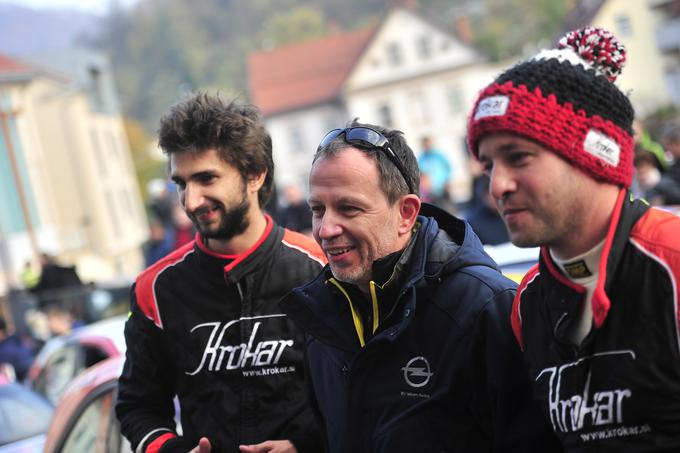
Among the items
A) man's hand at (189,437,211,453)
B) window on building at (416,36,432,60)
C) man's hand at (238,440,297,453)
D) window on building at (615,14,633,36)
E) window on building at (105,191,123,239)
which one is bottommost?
man's hand at (238,440,297,453)

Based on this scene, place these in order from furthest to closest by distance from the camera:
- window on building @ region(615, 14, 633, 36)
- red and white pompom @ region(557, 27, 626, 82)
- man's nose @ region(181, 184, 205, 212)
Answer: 1. window on building @ region(615, 14, 633, 36)
2. man's nose @ region(181, 184, 205, 212)
3. red and white pompom @ region(557, 27, 626, 82)

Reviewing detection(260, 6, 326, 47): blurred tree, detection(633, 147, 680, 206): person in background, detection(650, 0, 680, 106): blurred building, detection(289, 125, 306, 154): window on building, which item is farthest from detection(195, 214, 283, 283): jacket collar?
detection(260, 6, 326, 47): blurred tree

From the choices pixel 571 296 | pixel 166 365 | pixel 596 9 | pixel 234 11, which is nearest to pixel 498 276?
pixel 571 296

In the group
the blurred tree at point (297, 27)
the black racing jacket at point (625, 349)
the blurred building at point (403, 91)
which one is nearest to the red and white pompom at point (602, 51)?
the black racing jacket at point (625, 349)

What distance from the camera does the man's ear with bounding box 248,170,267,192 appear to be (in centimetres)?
417

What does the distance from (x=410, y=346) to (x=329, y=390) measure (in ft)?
1.29

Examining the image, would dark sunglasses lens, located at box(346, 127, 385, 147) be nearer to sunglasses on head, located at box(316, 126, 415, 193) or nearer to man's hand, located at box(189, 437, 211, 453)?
sunglasses on head, located at box(316, 126, 415, 193)

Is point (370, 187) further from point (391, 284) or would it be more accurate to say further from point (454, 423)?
point (454, 423)

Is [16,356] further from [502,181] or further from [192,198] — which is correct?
[502,181]

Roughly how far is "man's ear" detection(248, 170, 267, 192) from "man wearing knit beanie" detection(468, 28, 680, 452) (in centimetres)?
163

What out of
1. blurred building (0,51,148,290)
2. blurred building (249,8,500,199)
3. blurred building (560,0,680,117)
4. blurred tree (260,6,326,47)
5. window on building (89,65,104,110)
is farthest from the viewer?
blurred tree (260,6,326,47)

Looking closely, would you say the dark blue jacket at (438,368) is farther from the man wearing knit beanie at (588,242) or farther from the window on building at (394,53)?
the window on building at (394,53)

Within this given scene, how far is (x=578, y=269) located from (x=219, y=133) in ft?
6.26

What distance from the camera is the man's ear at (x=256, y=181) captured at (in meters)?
4.17
